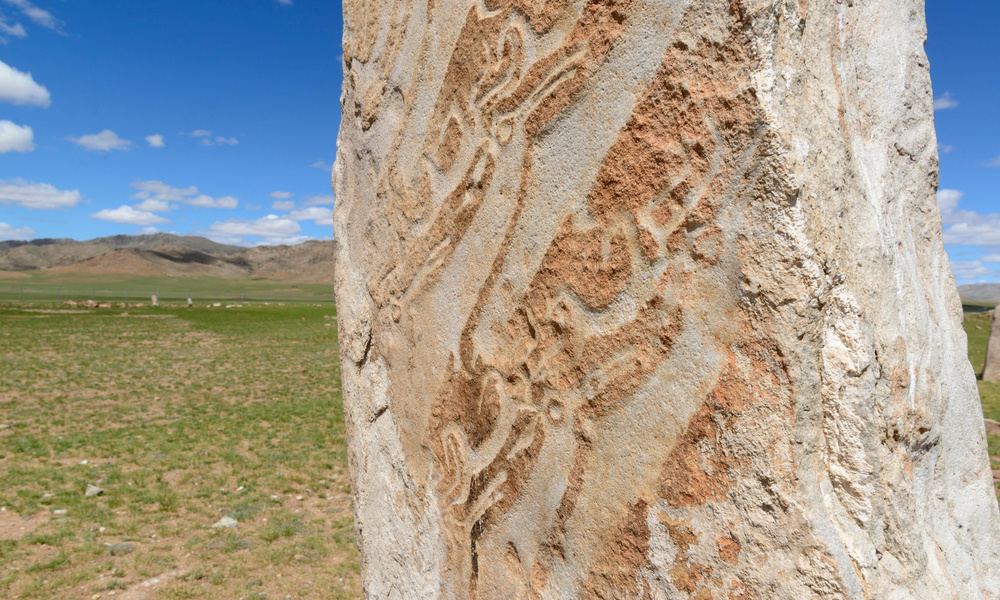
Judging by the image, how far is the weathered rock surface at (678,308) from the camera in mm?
1401

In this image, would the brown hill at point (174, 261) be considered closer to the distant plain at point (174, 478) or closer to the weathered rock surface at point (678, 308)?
the distant plain at point (174, 478)

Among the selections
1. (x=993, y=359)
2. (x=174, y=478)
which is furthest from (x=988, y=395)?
(x=174, y=478)

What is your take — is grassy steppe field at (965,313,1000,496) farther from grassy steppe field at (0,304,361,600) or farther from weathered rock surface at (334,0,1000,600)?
grassy steppe field at (0,304,361,600)

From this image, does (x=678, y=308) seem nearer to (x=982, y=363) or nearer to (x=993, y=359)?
(x=993, y=359)

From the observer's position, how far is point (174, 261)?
4409 inches

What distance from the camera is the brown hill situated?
101 m

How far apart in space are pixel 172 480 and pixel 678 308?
18.3ft

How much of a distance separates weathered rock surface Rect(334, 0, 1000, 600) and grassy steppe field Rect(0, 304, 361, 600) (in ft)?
6.97

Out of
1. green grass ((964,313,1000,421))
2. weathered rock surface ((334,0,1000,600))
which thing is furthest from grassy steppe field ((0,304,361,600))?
green grass ((964,313,1000,421))

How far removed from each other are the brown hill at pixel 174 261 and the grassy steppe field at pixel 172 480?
3654 inches

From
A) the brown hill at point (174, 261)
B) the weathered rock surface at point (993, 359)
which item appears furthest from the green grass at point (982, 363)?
the brown hill at point (174, 261)

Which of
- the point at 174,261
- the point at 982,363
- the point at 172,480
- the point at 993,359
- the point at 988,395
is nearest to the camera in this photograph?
the point at 172,480

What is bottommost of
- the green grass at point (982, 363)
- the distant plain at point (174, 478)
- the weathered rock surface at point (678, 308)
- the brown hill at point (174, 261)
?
the green grass at point (982, 363)

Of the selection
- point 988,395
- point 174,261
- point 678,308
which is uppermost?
point 174,261
